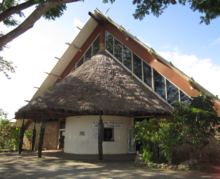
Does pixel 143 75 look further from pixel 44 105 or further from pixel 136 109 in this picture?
pixel 44 105

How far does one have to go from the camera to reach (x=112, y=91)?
11.5 metres

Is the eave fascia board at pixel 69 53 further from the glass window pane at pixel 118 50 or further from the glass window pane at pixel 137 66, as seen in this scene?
the glass window pane at pixel 137 66

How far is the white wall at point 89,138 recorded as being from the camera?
1293 cm

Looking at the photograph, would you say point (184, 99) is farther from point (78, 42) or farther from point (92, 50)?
point (78, 42)

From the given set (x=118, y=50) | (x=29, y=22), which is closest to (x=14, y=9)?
(x=29, y=22)

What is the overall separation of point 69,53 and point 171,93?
956 centimetres

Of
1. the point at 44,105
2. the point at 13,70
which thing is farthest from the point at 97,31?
the point at 44,105

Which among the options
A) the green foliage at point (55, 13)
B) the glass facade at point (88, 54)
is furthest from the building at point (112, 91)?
the green foliage at point (55, 13)

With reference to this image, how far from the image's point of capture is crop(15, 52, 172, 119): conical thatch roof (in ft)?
34.2

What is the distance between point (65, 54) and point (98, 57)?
12.1 feet

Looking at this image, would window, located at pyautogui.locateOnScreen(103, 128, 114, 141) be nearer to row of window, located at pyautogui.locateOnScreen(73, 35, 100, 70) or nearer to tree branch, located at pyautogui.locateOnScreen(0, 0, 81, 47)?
row of window, located at pyautogui.locateOnScreen(73, 35, 100, 70)

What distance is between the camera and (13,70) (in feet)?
47.1

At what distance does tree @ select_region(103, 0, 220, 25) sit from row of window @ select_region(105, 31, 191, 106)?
207 inches

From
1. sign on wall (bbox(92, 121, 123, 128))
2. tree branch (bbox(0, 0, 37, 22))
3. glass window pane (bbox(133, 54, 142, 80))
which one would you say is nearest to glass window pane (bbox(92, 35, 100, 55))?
glass window pane (bbox(133, 54, 142, 80))
